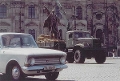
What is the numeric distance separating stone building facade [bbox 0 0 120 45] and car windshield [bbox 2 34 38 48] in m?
30.1

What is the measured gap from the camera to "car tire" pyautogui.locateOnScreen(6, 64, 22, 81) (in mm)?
9016

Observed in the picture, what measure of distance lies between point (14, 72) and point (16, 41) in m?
1.37

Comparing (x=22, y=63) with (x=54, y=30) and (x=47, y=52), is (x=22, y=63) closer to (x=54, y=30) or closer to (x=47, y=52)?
(x=47, y=52)

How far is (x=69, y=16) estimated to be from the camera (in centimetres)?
4131

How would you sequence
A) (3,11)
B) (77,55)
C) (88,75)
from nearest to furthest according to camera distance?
(88,75), (77,55), (3,11)

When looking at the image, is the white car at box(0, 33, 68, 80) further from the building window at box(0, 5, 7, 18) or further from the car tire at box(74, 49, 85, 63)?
the building window at box(0, 5, 7, 18)

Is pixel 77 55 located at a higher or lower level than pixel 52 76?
higher

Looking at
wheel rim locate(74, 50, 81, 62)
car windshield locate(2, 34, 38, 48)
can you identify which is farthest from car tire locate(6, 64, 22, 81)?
wheel rim locate(74, 50, 81, 62)

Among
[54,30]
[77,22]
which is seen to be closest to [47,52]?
[54,30]

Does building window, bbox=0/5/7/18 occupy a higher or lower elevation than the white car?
higher

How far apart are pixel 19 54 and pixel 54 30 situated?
646 inches

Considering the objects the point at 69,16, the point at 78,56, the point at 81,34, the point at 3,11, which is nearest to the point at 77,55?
the point at 78,56

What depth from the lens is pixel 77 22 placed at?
41.5m

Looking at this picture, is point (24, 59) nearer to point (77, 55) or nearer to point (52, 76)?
point (52, 76)
